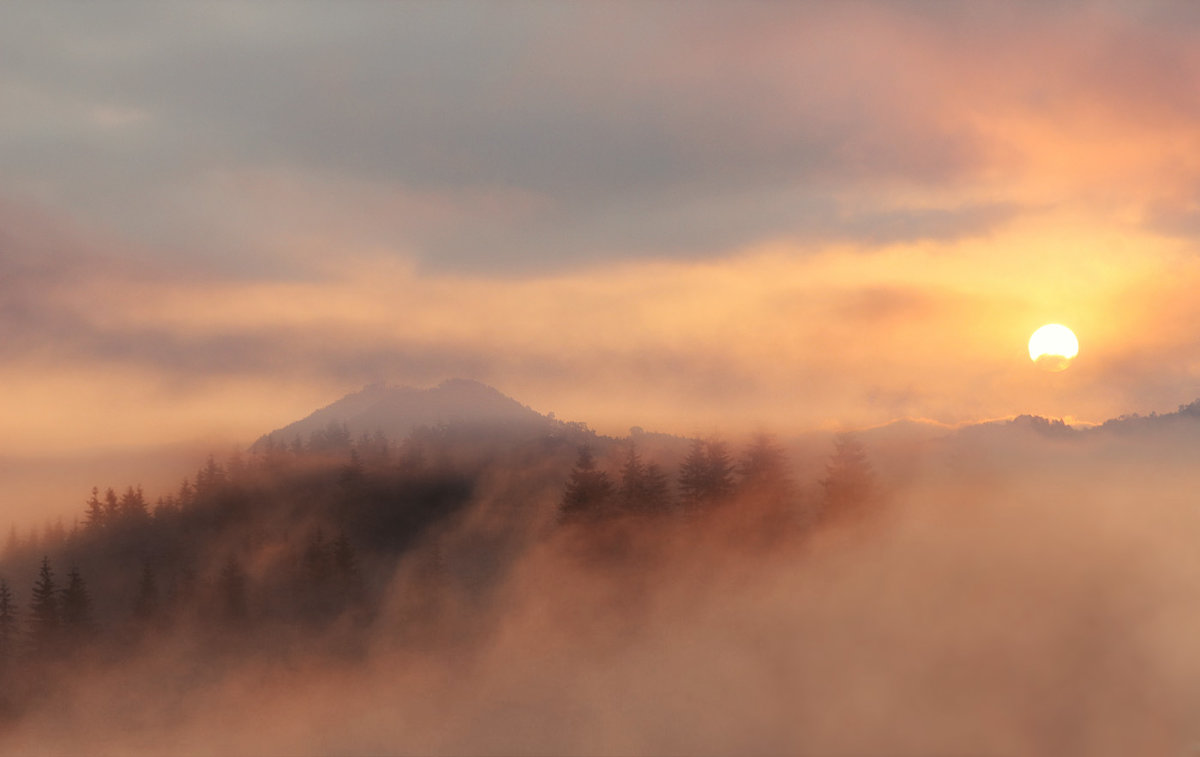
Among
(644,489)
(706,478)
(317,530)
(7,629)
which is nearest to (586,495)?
(644,489)

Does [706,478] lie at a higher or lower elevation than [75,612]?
higher

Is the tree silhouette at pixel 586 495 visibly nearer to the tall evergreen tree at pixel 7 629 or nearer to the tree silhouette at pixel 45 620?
the tree silhouette at pixel 45 620

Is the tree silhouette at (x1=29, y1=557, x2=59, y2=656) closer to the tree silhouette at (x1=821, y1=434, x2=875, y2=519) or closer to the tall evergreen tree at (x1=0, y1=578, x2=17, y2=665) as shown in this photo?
the tall evergreen tree at (x1=0, y1=578, x2=17, y2=665)

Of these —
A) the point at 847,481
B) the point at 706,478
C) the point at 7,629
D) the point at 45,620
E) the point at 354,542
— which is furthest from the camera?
the point at 354,542

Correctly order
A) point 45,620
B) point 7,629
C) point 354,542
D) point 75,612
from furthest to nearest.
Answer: point 354,542, point 7,629, point 75,612, point 45,620

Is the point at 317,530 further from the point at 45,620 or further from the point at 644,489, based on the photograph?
the point at 644,489

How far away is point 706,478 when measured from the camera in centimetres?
12862

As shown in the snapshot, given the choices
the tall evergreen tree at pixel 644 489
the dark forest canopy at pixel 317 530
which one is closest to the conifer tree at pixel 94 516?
the dark forest canopy at pixel 317 530

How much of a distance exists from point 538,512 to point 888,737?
231ft

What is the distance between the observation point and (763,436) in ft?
429

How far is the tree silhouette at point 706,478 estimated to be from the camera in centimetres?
12825


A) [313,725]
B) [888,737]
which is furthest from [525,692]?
[888,737]

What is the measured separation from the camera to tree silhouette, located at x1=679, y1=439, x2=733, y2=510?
128250mm

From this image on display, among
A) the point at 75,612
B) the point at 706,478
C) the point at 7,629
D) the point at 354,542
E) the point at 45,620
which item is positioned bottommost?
the point at 7,629
